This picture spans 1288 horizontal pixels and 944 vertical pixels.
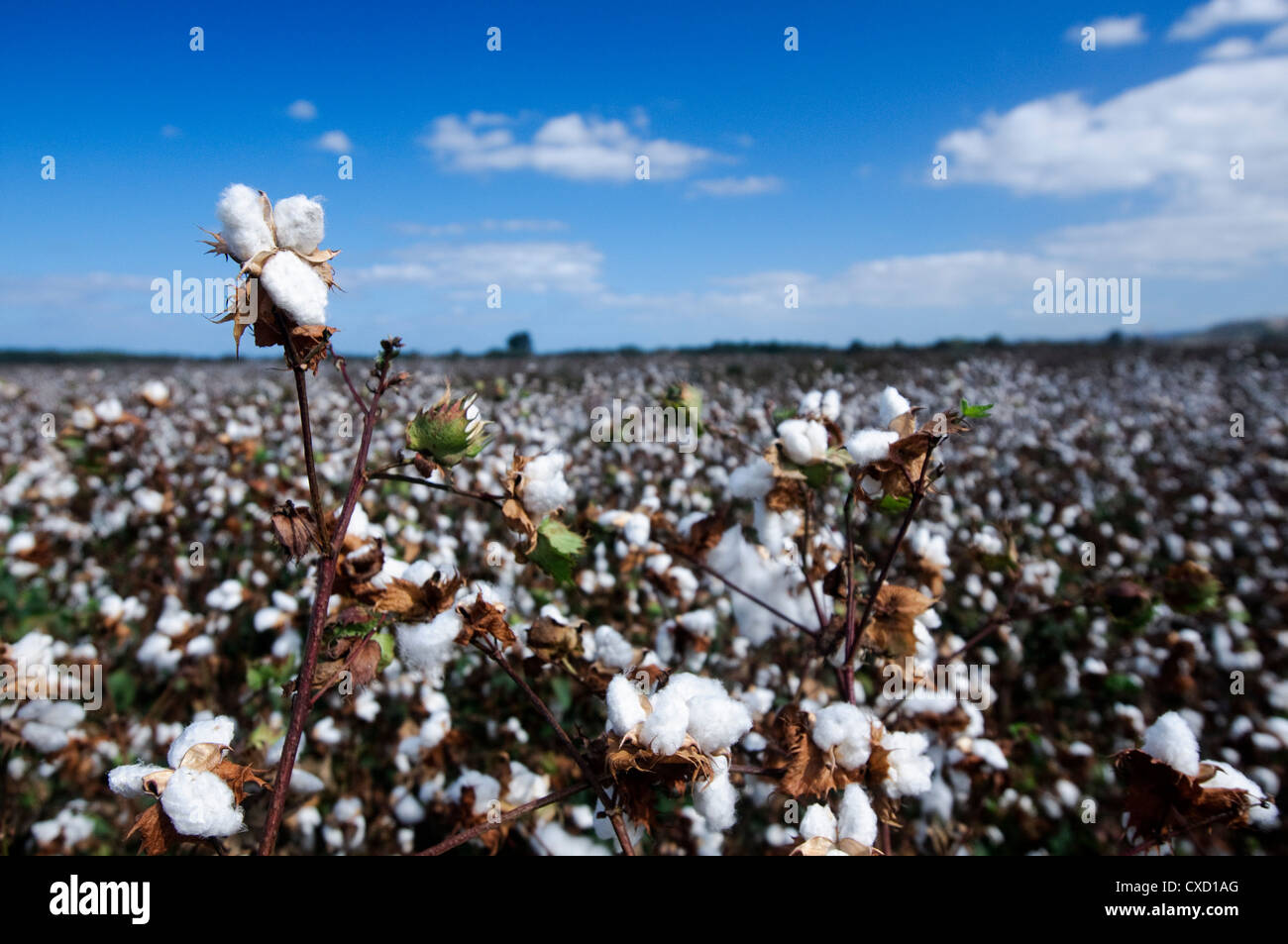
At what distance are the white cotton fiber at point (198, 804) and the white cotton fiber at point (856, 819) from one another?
2.39ft

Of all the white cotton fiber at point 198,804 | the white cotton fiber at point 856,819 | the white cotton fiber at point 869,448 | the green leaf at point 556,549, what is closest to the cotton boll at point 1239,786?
the white cotton fiber at point 856,819

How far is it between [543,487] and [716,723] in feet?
1.28

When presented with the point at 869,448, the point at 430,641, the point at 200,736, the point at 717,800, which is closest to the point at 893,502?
the point at 869,448

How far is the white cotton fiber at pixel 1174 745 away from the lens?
0.97 m

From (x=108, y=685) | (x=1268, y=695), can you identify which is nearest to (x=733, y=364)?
(x=1268, y=695)

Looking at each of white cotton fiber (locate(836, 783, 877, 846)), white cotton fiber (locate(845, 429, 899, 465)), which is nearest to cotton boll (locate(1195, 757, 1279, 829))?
white cotton fiber (locate(836, 783, 877, 846))

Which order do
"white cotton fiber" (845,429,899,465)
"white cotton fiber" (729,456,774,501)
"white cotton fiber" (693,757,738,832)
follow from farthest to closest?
"white cotton fiber" (729,456,774,501) < "white cotton fiber" (845,429,899,465) < "white cotton fiber" (693,757,738,832)

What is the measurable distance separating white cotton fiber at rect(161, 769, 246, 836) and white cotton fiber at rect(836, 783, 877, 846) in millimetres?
728

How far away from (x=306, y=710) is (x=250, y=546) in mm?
5092

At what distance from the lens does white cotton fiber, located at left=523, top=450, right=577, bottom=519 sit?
0.99m

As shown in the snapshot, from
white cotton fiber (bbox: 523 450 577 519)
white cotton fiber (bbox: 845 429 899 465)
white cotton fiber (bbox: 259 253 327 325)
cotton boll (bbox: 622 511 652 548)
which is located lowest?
cotton boll (bbox: 622 511 652 548)

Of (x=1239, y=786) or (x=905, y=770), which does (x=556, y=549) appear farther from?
(x=1239, y=786)

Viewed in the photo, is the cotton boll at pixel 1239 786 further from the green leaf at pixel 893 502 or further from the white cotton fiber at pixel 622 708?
the white cotton fiber at pixel 622 708

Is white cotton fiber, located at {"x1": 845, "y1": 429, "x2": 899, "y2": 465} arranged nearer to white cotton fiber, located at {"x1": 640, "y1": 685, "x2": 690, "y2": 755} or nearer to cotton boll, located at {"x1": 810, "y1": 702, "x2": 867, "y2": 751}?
cotton boll, located at {"x1": 810, "y1": 702, "x2": 867, "y2": 751}
